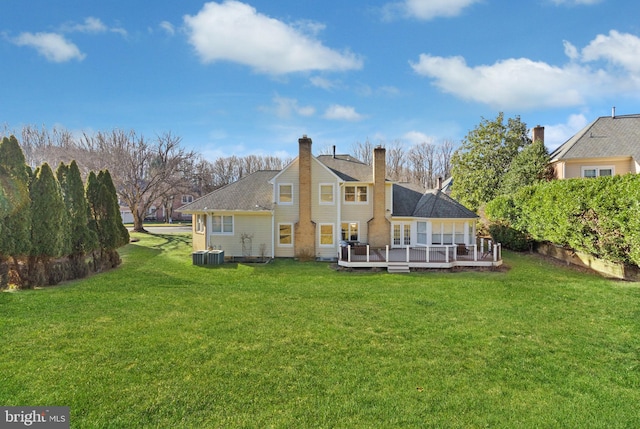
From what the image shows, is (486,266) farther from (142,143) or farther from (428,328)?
(142,143)

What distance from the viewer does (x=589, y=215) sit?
13516 mm

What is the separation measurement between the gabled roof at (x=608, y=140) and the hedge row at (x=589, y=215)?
8.44 metres

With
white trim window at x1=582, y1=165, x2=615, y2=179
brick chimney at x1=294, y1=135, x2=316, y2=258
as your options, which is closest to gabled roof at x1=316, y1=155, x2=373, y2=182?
brick chimney at x1=294, y1=135, x2=316, y2=258

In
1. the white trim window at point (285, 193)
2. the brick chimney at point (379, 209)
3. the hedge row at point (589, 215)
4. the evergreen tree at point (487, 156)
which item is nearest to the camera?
the hedge row at point (589, 215)

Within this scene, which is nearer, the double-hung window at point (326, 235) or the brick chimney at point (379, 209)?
the brick chimney at point (379, 209)

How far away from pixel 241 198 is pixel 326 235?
618 centimetres

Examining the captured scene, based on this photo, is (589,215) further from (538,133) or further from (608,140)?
(608,140)

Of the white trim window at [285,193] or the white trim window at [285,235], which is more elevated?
the white trim window at [285,193]

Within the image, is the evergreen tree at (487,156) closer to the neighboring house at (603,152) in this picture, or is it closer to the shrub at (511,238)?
the neighboring house at (603,152)

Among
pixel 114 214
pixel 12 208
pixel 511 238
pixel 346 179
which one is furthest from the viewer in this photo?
pixel 511 238

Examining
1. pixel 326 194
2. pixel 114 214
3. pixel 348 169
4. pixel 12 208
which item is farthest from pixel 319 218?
pixel 12 208

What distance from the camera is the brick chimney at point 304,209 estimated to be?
1844 centimetres

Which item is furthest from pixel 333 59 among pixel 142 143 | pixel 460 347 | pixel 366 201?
pixel 142 143

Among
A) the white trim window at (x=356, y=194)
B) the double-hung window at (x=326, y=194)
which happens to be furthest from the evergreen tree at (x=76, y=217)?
the white trim window at (x=356, y=194)
